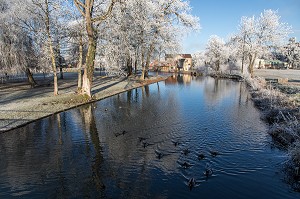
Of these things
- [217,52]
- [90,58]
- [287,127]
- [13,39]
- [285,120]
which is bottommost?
[287,127]

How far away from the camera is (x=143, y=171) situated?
9.37 metres

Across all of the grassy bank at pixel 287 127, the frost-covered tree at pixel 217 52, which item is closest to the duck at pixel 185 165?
the grassy bank at pixel 287 127

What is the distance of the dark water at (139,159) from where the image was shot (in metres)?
8.11

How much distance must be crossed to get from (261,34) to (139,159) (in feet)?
174

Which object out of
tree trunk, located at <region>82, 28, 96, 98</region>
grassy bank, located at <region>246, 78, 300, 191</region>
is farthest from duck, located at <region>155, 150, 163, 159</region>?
tree trunk, located at <region>82, 28, 96, 98</region>

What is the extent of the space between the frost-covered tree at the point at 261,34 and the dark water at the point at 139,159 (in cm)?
4152

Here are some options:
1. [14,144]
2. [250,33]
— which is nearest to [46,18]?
[14,144]

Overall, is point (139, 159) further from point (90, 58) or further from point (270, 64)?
point (270, 64)

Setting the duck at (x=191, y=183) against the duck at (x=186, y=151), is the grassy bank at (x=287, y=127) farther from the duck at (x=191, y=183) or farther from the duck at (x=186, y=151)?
the duck at (x=186, y=151)

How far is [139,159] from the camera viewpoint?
10.4 m

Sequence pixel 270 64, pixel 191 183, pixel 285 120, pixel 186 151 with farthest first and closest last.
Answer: pixel 270 64 → pixel 285 120 → pixel 186 151 → pixel 191 183

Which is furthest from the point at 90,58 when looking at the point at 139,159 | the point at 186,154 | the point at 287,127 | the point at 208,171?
the point at 287,127

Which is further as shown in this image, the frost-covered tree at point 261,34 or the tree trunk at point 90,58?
the frost-covered tree at point 261,34

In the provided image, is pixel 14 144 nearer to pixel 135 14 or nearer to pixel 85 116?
pixel 85 116
